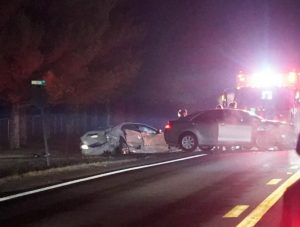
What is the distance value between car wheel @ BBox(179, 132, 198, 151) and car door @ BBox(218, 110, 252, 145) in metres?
0.97

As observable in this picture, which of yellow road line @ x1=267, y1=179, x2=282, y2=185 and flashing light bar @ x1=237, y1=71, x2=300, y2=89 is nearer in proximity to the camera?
yellow road line @ x1=267, y1=179, x2=282, y2=185

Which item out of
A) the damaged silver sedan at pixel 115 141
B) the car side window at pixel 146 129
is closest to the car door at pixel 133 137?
the damaged silver sedan at pixel 115 141

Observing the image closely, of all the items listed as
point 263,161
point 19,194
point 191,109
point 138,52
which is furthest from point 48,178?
point 191,109

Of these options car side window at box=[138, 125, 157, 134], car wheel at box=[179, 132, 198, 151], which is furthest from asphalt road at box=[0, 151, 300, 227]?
car side window at box=[138, 125, 157, 134]

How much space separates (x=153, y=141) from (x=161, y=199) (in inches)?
567

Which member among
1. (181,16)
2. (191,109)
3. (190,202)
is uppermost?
(181,16)

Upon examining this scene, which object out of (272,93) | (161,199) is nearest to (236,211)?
(161,199)

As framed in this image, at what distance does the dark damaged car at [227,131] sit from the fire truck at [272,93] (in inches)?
115

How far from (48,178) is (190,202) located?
535cm

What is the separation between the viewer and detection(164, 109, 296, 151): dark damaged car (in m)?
24.5

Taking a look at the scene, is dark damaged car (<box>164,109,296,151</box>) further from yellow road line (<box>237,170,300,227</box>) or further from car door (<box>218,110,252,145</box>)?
yellow road line (<box>237,170,300,227</box>)

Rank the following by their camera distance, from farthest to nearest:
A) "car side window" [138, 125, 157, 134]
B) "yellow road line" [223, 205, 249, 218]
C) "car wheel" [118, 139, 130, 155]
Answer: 1. "car side window" [138, 125, 157, 134]
2. "car wheel" [118, 139, 130, 155]
3. "yellow road line" [223, 205, 249, 218]

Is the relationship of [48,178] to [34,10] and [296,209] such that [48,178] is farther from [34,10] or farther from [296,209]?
[34,10]

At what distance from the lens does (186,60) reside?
39656mm
